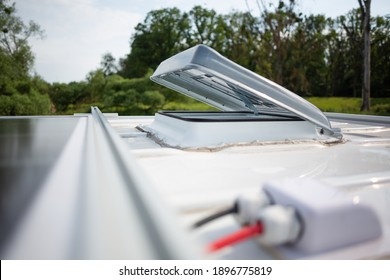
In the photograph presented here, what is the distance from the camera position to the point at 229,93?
254 cm

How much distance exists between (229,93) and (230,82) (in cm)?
95

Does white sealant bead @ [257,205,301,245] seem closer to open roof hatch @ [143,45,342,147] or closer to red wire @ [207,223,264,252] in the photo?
red wire @ [207,223,264,252]

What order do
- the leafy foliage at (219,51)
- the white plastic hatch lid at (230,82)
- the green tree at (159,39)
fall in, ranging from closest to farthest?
1. the white plastic hatch lid at (230,82)
2. the leafy foliage at (219,51)
3. the green tree at (159,39)

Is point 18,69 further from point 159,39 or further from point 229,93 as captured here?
point 229,93

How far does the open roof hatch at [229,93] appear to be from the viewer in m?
1.56

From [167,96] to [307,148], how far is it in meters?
14.1

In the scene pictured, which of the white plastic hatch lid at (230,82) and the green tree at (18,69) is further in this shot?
the green tree at (18,69)

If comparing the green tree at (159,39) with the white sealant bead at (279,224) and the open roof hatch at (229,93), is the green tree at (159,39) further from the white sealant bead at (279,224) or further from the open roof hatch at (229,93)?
the white sealant bead at (279,224)

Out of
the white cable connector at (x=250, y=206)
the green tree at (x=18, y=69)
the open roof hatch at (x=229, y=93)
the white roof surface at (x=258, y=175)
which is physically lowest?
the white roof surface at (x=258, y=175)

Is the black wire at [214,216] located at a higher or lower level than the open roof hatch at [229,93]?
lower

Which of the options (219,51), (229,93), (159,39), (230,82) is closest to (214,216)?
(230,82)

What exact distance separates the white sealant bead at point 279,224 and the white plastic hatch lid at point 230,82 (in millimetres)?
1073

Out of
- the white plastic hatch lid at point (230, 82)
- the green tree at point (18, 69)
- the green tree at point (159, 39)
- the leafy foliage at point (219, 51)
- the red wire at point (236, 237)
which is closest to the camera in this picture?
the red wire at point (236, 237)

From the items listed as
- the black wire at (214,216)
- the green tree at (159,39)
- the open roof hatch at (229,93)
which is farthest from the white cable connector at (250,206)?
the green tree at (159,39)
